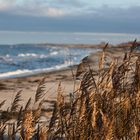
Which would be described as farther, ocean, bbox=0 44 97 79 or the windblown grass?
ocean, bbox=0 44 97 79

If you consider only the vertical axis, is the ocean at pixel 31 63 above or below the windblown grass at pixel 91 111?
below

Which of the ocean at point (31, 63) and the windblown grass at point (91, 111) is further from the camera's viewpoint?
the ocean at point (31, 63)

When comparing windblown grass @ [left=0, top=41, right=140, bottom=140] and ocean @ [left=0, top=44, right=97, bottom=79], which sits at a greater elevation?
windblown grass @ [left=0, top=41, right=140, bottom=140]

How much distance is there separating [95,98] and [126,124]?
0.30 m

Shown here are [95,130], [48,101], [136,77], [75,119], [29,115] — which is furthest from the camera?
[48,101]

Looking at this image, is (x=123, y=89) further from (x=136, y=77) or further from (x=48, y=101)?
(x=48, y=101)

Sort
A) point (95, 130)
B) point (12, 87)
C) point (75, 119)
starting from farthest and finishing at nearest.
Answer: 1. point (12, 87)
2. point (75, 119)
3. point (95, 130)

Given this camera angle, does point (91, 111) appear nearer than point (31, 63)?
Yes

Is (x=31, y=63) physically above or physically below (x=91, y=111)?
below

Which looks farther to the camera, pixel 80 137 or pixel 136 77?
pixel 136 77

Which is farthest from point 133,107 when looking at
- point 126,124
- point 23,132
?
point 23,132

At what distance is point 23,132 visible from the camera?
9.90 ft

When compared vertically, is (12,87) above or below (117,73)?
below

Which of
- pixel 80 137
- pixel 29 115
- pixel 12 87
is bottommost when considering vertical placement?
pixel 12 87
